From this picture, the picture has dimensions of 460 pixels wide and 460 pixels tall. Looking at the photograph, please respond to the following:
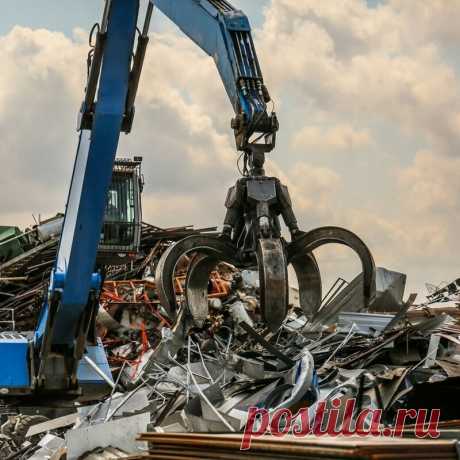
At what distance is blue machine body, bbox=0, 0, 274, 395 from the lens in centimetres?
854

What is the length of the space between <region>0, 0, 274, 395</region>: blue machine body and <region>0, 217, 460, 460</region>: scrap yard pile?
0.60 meters

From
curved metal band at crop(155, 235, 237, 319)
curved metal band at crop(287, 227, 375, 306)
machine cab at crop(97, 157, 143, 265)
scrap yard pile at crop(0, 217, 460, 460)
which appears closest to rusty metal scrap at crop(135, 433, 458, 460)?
scrap yard pile at crop(0, 217, 460, 460)

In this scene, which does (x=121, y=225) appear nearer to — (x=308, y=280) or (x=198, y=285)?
(x=198, y=285)

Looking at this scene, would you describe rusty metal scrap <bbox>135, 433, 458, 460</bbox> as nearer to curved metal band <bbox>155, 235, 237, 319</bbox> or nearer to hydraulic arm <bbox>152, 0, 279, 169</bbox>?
curved metal band <bbox>155, 235, 237, 319</bbox>

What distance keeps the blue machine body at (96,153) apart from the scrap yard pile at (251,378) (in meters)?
0.60

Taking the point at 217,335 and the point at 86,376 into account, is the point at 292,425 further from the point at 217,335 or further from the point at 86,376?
the point at 217,335

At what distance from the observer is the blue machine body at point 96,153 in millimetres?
8539

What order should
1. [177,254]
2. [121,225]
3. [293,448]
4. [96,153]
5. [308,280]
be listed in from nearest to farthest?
[293,448], [177,254], [308,280], [96,153], [121,225]

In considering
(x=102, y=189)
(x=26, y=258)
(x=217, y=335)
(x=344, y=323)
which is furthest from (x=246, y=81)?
(x=26, y=258)

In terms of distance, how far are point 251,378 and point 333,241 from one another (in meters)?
3.08

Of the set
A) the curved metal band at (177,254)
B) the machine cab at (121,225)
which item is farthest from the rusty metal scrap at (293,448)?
the machine cab at (121,225)

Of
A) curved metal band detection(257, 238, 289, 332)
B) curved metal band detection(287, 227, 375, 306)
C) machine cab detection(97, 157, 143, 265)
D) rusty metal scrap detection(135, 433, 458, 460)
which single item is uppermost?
machine cab detection(97, 157, 143, 265)

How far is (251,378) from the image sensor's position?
35.7 ft

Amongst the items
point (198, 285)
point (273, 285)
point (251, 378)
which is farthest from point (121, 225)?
point (273, 285)
